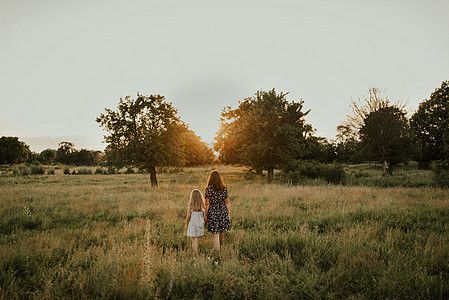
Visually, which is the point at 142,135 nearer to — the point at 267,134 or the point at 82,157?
the point at 267,134

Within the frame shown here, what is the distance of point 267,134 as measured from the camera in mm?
20859

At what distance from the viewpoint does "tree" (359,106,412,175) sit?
85.7ft

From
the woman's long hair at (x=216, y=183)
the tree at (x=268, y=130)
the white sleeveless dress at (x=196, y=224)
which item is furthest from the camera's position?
the tree at (x=268, y=130)

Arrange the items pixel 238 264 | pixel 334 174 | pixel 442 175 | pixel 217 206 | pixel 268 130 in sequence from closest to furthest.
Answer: pixel 238 264
pixel 217 206
pixel 442 175
pixel 268 130
pixel 334 174

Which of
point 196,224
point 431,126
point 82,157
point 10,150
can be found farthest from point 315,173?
point 82,157

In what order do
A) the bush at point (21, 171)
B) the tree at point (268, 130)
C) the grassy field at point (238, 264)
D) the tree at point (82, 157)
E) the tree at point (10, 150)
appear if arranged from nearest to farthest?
the grassy field at point (238, 264), the tree at point (268, 130), the bush at point (21, 171), the tree at point (10, 150), the tree at point (82, 157)

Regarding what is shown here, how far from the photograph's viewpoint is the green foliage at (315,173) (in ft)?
72.4

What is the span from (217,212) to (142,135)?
13831 millimetres

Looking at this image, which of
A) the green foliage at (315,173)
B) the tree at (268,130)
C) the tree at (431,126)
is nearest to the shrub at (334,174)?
the green foliage at (315,173)

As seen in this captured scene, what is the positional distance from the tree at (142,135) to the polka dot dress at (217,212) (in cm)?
1219

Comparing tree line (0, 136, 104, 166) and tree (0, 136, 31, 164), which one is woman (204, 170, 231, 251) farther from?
tree (0, 136, 31, 164)

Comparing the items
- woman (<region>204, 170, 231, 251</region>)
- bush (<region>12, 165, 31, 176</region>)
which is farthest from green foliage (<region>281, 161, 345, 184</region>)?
bush (<region>12, 165, 31, 176</region>)

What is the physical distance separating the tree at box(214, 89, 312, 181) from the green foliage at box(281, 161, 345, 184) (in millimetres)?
1632

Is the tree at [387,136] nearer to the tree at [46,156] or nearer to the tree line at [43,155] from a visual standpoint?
the tree line at [43,155]
